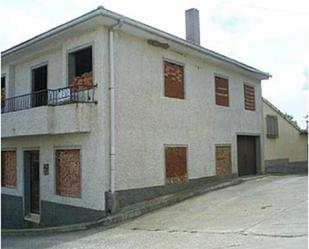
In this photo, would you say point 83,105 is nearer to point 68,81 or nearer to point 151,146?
point 68,81

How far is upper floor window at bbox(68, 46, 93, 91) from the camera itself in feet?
43.2

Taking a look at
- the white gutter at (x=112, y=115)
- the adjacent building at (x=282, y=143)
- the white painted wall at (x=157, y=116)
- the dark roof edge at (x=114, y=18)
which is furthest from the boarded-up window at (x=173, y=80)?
the adjacent building at (x=282, y=143)

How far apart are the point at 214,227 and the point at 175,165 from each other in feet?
17.0

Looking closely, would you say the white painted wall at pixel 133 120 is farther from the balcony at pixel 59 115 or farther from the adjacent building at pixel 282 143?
the adjacent building at pixel 282 143

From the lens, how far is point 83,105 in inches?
487

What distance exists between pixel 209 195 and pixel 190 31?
7.59m

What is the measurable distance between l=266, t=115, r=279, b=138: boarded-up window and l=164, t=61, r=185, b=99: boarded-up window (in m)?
7.59

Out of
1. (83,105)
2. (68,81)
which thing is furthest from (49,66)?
(83,105)

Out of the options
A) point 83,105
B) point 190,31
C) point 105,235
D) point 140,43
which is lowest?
point 105,235

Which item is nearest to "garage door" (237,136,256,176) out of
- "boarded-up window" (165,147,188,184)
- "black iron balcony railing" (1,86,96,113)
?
"boarded-up window" (165,147,188,184)

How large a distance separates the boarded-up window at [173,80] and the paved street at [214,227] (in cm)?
379

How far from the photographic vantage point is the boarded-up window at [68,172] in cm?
1315

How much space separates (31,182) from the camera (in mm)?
16000

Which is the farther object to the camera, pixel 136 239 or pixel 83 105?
pixel 83 105
